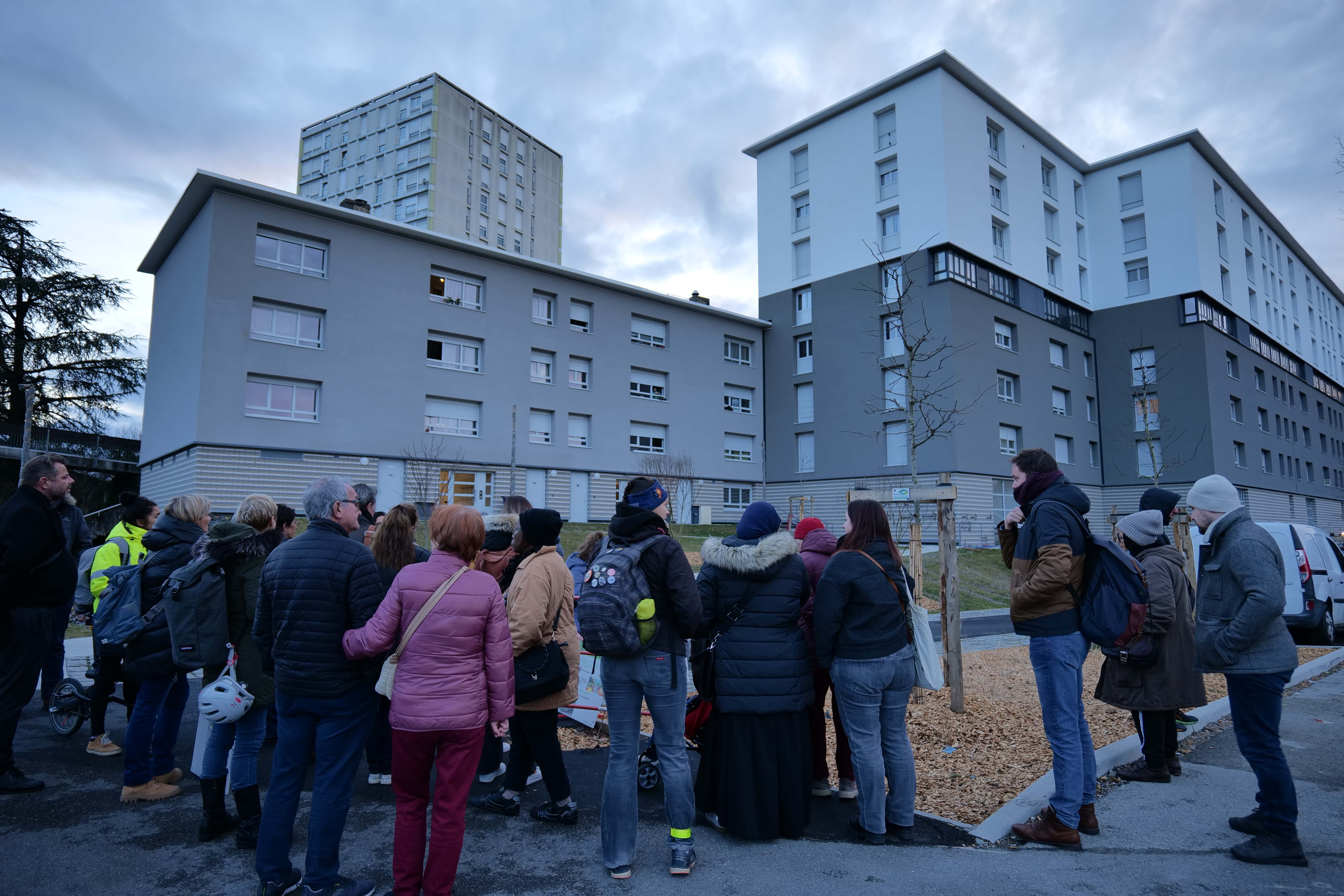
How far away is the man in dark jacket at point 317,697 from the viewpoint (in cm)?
349

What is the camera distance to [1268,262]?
48.9 m

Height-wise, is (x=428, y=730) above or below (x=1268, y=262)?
below

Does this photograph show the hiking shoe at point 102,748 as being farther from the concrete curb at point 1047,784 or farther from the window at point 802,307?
the window at point 802,307

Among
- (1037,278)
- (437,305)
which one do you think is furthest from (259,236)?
(1037,278)

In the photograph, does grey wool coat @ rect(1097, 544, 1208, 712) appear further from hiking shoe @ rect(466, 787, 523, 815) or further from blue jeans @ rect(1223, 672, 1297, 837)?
hiking shoe @ rect(466, 787, 523, 815)

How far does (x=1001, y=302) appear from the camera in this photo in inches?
1442

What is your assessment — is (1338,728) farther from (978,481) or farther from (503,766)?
(978,481)

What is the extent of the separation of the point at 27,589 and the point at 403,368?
27742 millimetres

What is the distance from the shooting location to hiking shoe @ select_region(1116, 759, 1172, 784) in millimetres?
5102

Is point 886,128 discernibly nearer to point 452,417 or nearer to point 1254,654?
point 452,417

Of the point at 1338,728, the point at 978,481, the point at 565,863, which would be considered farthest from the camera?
the point at 978,481

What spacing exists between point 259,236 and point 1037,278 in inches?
1477

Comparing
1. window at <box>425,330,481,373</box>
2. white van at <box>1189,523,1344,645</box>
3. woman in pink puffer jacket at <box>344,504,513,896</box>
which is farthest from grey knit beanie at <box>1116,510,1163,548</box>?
window at <box>425,330,481,373</box>

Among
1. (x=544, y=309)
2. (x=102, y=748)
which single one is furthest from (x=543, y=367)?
(x=102, y=748)
